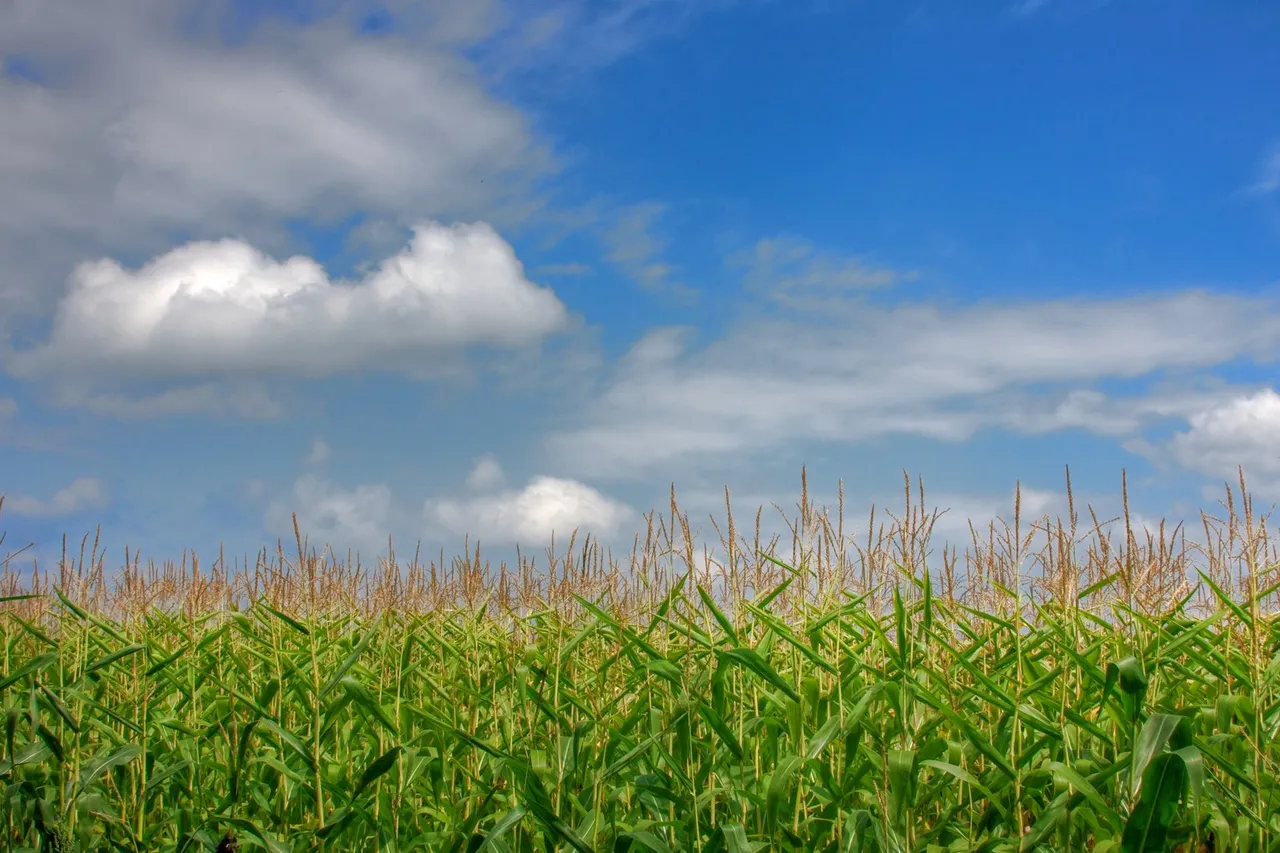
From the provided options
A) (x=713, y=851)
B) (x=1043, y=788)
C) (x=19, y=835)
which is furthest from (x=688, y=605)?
(x=19, y=835)

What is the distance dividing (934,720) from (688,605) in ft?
4.07

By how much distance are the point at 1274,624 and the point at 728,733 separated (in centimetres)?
329

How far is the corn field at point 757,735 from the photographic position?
157 inches

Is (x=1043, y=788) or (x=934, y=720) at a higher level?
(x=934, y=720)

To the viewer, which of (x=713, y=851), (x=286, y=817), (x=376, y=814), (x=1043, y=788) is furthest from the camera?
(x=286, y=817)

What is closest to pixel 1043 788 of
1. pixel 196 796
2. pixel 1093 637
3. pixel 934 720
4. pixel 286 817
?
pixel 934 720

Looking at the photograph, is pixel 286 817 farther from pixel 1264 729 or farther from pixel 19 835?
pixel 1264 729

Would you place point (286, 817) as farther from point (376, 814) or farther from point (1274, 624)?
→ point (1274, 624)

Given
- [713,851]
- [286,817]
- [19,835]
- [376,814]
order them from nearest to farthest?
1. [713,851]
2. [376,814]
3. [286,817]
4. [19,835]

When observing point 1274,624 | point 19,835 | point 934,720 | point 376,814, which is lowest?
point 19,835

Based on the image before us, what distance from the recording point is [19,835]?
19.2 ft

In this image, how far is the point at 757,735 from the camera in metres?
4.73

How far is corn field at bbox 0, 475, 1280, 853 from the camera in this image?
13.1ft

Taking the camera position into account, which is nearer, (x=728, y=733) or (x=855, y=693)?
(x=728, y=733)
